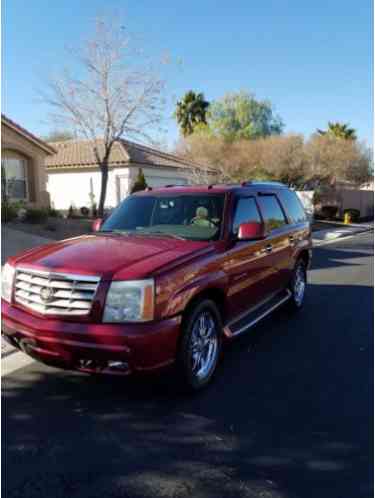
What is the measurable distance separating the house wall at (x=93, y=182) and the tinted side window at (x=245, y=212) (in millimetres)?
19072

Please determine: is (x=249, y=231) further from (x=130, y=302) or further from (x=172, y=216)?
(x=130, y=302)

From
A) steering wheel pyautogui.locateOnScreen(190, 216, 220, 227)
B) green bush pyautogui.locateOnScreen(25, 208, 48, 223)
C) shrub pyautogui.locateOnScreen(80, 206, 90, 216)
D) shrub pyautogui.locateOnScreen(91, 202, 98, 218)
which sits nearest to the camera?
steering wheel pyautogui.locateOnScreen(190, 216, 220, 227)

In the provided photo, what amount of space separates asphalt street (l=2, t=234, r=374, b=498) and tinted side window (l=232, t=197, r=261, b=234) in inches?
61.2

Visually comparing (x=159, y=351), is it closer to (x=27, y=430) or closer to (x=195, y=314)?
(x=195, y=314)

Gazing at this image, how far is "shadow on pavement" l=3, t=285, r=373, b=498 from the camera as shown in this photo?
272 centimetres

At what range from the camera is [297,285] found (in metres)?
6.71

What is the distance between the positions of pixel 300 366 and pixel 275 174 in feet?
80.9

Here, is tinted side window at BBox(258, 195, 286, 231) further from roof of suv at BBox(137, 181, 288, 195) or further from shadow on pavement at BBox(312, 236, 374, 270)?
shadow on pavement at BBox(312, 236, 374, 270)

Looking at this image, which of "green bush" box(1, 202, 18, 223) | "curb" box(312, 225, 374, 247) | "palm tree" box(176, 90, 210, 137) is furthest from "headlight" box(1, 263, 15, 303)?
"palm tree" box(176, 90, 210, 137)

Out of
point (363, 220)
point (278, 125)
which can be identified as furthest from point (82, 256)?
point (278, 125)

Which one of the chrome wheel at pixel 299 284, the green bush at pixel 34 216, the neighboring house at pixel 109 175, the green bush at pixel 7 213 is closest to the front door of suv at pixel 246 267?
the chrome wheel at pixel 299 284

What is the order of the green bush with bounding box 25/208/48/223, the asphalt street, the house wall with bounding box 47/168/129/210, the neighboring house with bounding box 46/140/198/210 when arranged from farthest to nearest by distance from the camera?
the house wall with bounding box 47/168/129/210 → the neighboring house with bounding box 46/140/198/210 → the green bush with bounding box 25/208/48/223 → the asphalt street

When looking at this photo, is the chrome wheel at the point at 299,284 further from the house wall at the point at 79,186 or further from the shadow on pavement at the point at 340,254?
the house wall at the point at 79,186

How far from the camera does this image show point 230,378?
13.9 feet
